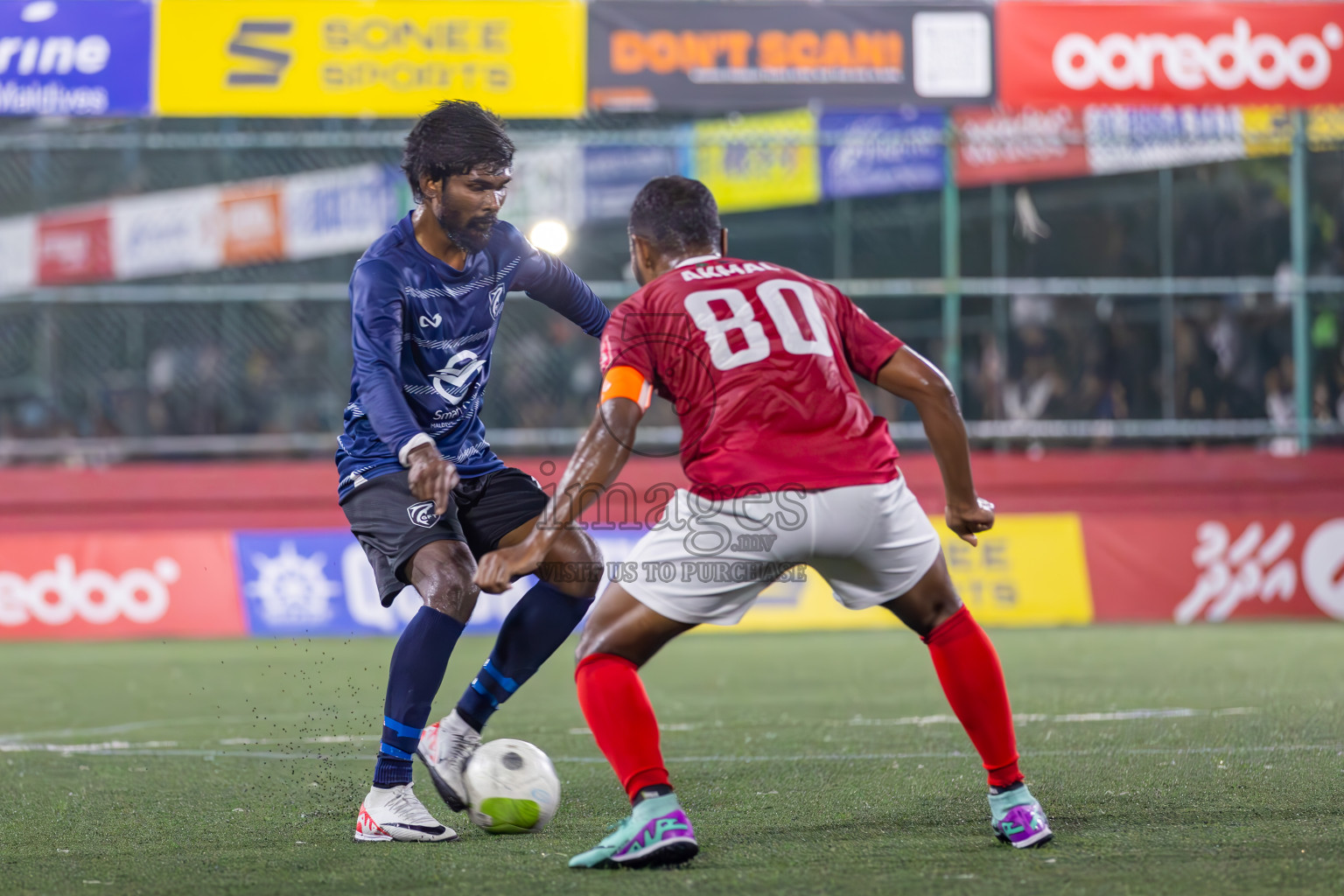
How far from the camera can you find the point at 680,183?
4180 mm

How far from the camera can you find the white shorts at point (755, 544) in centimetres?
390

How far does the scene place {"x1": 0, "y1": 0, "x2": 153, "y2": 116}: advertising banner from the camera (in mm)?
12414

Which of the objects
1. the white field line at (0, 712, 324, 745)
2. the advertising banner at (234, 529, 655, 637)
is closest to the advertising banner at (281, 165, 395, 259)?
the advertising banner at (234, 529, 655, 637)

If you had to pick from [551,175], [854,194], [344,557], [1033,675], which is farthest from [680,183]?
[854,194]

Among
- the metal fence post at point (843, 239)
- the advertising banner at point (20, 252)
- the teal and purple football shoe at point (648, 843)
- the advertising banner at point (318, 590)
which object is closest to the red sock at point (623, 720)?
the teal and purple football shoe at point (648, 843)

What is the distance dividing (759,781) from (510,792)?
1.18 meters

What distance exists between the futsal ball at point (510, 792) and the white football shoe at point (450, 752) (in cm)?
6

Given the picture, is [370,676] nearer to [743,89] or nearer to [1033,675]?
[1033,675]

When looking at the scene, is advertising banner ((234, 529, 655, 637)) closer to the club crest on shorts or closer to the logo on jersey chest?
the logo on jersey chest

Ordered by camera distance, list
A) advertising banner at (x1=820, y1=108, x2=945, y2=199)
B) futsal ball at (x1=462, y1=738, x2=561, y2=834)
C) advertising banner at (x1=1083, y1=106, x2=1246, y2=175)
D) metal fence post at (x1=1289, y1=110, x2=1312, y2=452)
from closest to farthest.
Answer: futsal ball at (x1=462, y1=738, x2=561, y2=834), advertising banner at (x1=1083, y1=106, x2=1246, y2=175), metal fence post at (x1=1289, y1=110, x2=1312, y2=452), advertising banner at (x1=820, y1=108, x2=945, y2=199)

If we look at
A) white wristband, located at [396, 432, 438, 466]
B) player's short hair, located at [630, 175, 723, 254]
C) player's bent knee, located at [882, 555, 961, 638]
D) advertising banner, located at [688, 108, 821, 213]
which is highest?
advertising banner, located at [688, 108, 821, 213]

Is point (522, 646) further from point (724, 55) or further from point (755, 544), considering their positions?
point (724, 55)

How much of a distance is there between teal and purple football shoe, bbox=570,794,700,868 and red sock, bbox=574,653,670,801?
0.07 meters

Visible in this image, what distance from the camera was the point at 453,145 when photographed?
4.63m
